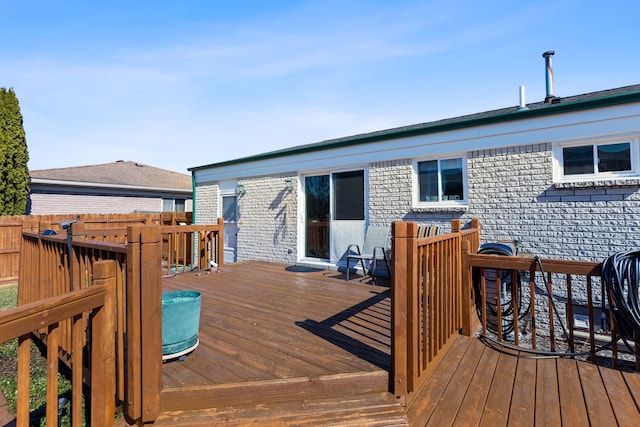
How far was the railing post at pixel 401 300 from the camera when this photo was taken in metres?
1.96

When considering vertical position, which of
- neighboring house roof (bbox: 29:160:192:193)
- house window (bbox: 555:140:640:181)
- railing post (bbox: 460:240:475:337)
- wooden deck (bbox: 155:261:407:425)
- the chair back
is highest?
neighboring house roof (bbox: 29:160:192:193)

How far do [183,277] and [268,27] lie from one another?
5.41 metres

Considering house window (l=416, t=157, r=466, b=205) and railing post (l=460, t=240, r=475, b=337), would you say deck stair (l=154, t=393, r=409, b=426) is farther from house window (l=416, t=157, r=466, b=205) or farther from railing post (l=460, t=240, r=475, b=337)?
house window (l=416, t=157, r=466, b=205)

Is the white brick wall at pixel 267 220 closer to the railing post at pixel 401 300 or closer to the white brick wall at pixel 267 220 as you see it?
the white brick wall at pixel 267 220

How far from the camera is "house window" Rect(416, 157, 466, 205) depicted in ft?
16.5

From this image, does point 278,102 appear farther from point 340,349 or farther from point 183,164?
point 183,164

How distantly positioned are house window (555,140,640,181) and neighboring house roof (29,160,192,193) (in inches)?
476

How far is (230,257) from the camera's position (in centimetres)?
812

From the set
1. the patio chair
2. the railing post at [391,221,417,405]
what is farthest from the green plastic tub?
the patio chair

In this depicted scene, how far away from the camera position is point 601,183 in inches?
155

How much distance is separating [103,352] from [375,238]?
169 inches

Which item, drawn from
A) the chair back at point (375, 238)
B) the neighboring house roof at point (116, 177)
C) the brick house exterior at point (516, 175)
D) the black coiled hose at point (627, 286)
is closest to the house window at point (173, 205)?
the neighboring house roof at point (116, 177)

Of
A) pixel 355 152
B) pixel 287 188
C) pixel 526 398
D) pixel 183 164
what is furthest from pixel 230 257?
pixel 183 164

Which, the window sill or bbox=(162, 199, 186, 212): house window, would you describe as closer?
the window sill
